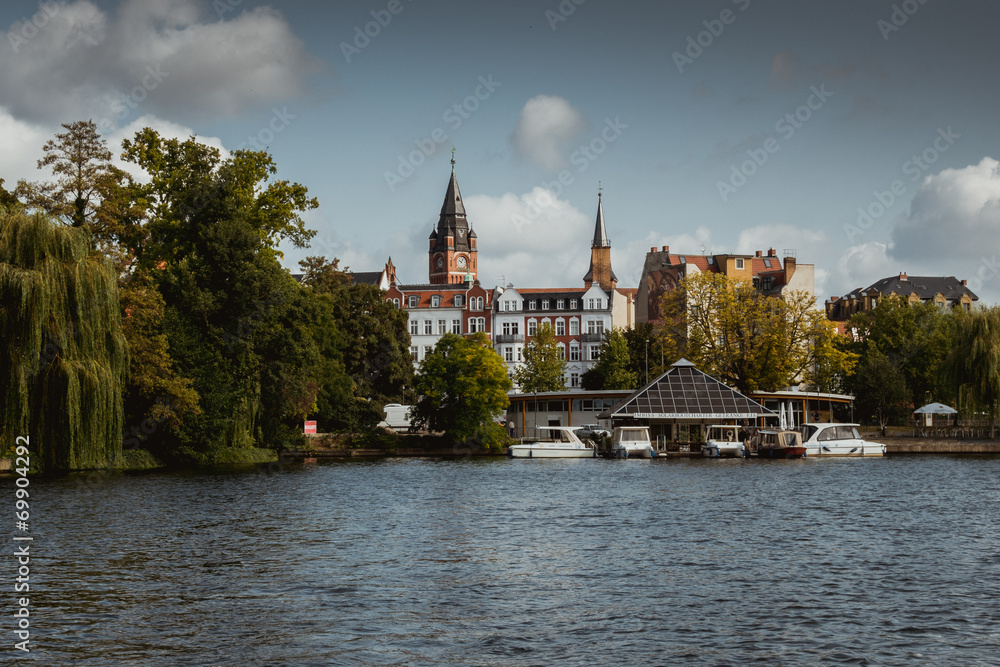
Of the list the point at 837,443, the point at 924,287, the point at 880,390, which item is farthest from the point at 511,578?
the point at 924,287

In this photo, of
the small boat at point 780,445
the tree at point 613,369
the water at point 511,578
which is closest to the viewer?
the water at point 511,578

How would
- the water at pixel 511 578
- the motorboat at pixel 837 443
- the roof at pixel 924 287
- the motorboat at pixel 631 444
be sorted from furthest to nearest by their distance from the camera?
the roof at pixel 924 287 → the motorboat at pixel 631 444 → the motorboat at pixel 837 443 → the water at pixel 511 578

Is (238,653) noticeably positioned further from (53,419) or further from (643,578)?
(53,419)

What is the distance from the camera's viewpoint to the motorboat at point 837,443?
73.1 metres

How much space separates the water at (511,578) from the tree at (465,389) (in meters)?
41.6

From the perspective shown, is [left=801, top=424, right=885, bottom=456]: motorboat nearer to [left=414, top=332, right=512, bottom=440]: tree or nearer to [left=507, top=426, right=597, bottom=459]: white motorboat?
[left=507, top=426, right=597, bottom=459]: white motorboat

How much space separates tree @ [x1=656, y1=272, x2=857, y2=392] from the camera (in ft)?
254

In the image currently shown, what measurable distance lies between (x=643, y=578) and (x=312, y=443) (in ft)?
193

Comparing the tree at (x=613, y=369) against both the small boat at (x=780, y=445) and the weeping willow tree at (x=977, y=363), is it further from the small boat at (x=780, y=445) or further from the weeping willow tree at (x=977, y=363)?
the weeping willow tree at (x=977, y=363)

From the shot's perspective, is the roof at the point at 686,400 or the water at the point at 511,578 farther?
the roof at the point at 686,400

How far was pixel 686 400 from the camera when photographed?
77.9 metres

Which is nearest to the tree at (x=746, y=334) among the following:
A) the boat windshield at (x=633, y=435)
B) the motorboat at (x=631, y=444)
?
the boat windshield at (x=633, y=435)

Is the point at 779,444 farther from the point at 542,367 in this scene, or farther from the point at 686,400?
the point at 542,367

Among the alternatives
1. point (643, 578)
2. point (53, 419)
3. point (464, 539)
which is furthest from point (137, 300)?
point (643, 578)
